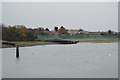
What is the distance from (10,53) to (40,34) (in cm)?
211

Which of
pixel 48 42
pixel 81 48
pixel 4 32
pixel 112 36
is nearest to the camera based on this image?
pixel 112 36

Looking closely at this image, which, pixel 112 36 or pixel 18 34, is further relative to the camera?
pixel 18 34

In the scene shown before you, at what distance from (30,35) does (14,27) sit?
1.03 metres

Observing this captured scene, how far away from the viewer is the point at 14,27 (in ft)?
28.2

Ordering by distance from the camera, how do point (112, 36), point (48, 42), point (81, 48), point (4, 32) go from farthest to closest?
point (81, 48) → point (48, 42) → point (4, 32) → point (112, 36)

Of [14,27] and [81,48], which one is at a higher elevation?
[14,27]

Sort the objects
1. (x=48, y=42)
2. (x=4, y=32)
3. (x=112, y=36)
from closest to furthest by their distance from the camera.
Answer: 1. (x=112, y=36)
2. (x=4, y=32)
3. (x=48, y=42)

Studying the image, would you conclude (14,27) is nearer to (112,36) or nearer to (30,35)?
(30,35)

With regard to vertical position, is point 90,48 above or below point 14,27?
below

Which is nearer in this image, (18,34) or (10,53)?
(18,34)

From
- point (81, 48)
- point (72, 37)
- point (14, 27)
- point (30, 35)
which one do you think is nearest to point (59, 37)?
point (72, 37)

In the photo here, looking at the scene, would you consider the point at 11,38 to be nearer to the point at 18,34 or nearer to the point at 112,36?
Result: the point at 18,34

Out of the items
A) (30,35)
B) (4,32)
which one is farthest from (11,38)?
(30,35)

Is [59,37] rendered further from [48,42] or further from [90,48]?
[90,48]
